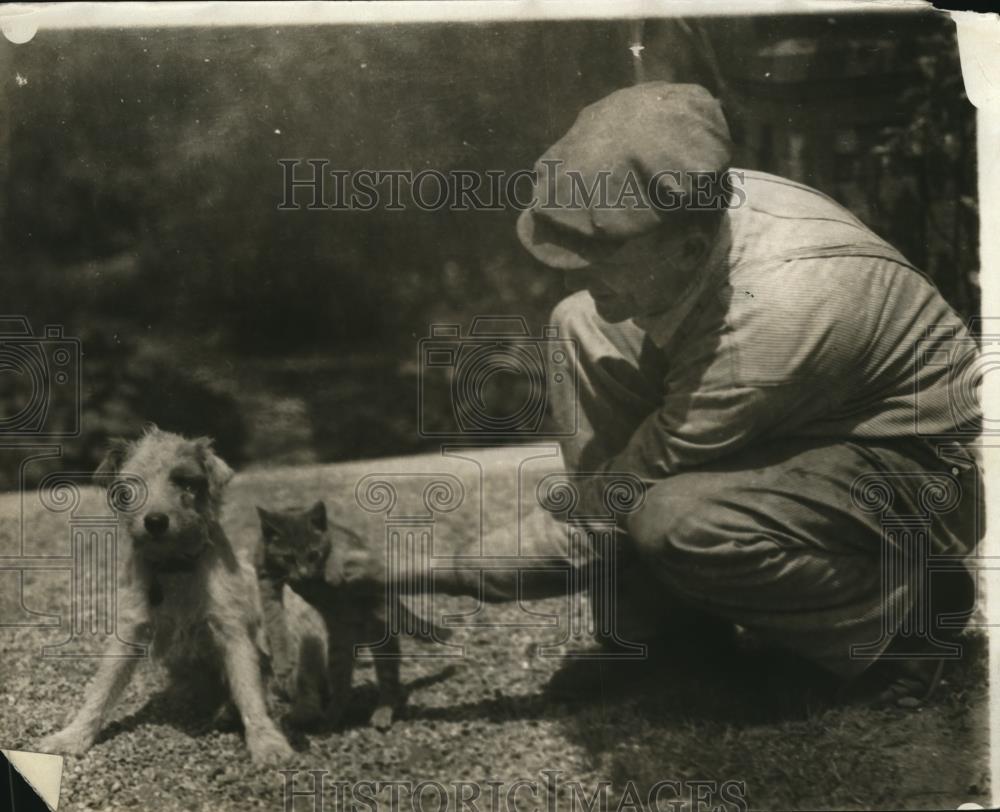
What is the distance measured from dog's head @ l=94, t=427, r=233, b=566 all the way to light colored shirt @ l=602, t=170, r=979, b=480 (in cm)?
147

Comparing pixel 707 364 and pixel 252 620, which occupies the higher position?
pixel 707 364

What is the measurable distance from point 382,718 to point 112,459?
134 centimetres

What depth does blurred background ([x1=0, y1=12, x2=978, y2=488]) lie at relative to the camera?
4.34 metres

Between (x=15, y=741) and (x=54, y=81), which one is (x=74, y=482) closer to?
(x=15, y=741)

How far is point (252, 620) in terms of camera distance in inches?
170

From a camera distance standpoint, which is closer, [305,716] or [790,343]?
[790,343]

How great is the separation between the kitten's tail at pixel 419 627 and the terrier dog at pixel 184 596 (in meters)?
0.52

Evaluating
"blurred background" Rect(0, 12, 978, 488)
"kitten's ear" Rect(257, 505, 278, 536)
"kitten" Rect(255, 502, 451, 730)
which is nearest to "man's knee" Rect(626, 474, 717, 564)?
"blurred background" Rect(0, 12, 978, 488)

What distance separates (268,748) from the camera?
169 inches

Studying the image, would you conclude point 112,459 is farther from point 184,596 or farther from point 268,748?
point 268,748

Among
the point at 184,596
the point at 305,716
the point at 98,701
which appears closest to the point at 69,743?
the point at 98,701

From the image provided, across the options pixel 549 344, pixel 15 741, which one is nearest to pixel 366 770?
pixel 15 741

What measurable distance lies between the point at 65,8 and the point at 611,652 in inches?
122

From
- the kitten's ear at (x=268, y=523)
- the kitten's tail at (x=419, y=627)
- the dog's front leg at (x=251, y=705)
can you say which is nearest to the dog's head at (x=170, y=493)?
the kitten's ear at (x=268, y=523)
